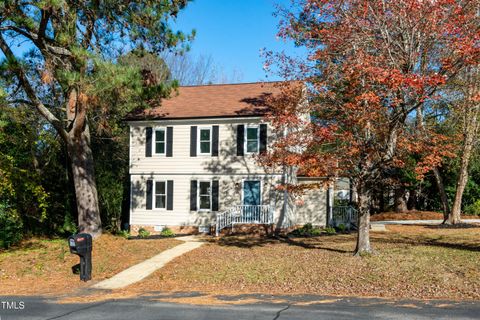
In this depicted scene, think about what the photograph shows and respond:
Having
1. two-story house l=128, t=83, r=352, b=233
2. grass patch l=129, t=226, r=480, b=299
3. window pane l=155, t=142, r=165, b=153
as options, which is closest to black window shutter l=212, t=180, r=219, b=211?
two-story house l=128, t=83, r=352, b=233

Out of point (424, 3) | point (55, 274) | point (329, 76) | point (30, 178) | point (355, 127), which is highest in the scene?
point (424, 3)

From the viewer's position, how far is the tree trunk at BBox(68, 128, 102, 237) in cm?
1966

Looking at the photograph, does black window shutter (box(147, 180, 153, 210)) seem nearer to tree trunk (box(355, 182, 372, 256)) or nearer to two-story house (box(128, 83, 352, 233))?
two-story house (box(128, 83, 352, 233))

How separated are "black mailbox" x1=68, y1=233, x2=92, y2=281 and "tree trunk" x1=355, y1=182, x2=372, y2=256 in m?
7.89

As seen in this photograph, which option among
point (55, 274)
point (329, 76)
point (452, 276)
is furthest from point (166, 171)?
point (452, 276)

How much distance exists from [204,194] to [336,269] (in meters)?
11.5

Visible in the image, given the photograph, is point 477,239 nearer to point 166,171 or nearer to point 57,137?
point 166,171

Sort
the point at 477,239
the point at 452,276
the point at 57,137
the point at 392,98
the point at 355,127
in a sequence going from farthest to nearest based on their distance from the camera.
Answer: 1. the point at 57,137
2. the point at 477,239
3. the point at 355,127
4. the point at 392,98
5. the point at 452,276

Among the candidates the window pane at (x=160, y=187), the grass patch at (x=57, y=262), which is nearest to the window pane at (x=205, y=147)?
the window pane at (x=160, y=187)

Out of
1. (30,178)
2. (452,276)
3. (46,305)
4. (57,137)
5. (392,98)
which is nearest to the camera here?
(46,305)

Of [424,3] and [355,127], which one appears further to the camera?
[355,127]

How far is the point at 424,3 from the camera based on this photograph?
12.6 m

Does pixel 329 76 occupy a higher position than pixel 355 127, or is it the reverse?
pixel 329 76

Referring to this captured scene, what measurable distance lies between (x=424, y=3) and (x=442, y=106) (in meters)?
11.0
